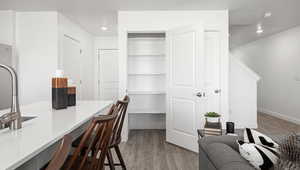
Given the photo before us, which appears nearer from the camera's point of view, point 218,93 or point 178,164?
point 178,164

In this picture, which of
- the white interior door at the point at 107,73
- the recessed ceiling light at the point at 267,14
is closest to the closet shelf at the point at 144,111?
the white interior door at the point at 107,73

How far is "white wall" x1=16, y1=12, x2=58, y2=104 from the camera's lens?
4.07 m

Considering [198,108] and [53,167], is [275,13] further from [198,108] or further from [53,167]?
[53,167]

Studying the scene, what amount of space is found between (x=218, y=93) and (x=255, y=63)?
4.31m

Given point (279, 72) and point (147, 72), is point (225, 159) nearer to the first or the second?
point (147, 72)

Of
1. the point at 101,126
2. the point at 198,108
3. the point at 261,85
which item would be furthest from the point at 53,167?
the point at 261,85

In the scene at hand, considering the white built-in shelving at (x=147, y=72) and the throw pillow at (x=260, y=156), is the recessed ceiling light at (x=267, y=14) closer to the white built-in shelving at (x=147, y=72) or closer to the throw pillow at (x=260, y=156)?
the white built-in shelving at (x=147, y=72)

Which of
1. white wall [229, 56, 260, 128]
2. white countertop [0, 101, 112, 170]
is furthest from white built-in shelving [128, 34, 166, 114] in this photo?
white countertop [0, 101, 112, 170]

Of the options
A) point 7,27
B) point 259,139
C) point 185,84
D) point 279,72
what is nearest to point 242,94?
point 185,84

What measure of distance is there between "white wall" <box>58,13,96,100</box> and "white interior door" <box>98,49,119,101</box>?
0.71 feet

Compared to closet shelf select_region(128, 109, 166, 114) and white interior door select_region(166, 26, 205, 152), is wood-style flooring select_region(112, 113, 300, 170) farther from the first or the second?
closet shelf select_region(128, 109, 166, 114)

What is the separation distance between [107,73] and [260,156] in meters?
5.83

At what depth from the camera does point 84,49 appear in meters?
5.72

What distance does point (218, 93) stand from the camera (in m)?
4.10
